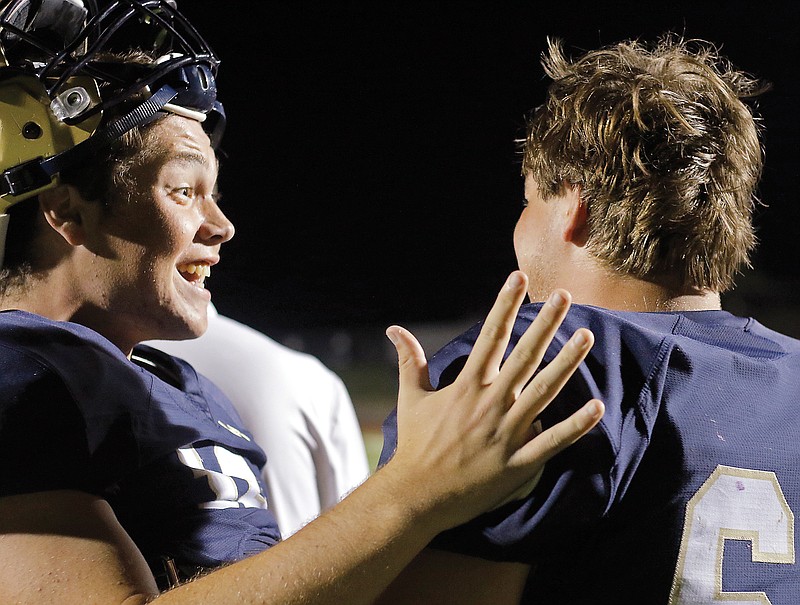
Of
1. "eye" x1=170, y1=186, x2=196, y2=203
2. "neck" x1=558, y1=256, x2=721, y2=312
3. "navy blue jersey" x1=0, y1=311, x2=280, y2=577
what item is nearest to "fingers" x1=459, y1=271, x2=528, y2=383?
"neck" x1=558, y1=256, x2=721, y2=312

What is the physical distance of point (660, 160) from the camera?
96 centimetres

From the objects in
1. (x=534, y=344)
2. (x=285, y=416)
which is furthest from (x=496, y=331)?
(x=285, y=416)

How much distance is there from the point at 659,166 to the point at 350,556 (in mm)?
554

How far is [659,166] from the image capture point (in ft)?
3.14

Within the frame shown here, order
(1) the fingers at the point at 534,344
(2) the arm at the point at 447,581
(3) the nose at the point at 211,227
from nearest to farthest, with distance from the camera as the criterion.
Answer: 1. (1) the fingers at the point at 534,344
2. (2) the arm at the point at 447,581
3. (3) the nose at the point at 211,227

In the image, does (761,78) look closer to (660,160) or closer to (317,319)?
(660,160)

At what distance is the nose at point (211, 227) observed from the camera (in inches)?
53.4

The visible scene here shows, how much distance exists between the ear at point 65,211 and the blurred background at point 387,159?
1307 mm

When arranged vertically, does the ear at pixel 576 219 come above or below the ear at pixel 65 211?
below

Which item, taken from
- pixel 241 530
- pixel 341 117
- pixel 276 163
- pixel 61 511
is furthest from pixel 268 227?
pixel 61 511

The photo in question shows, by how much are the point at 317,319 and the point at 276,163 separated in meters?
0.64

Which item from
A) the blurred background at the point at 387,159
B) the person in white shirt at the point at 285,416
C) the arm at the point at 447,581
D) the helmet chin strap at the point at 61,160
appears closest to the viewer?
the arm at the point at 447,581

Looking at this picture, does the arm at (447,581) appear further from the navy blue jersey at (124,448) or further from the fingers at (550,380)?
the navy blue jersey at (124,448)

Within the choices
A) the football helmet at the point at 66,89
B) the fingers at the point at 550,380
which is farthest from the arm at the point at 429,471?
the football helmet at the point at 66,89
